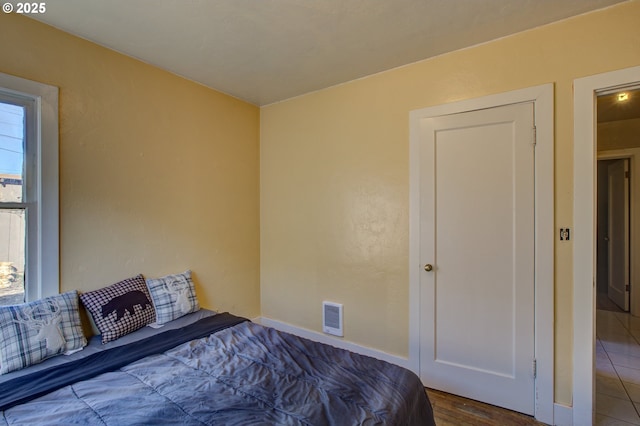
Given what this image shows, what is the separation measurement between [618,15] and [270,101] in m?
2.69

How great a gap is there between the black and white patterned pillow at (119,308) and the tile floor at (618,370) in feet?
10.2

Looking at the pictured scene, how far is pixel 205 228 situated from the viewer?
284 cm

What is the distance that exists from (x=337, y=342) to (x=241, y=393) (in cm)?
166

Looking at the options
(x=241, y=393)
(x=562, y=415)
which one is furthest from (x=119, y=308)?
(x=562, y=415)

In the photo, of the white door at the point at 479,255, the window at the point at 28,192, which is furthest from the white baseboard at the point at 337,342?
the window at the point at 28,192

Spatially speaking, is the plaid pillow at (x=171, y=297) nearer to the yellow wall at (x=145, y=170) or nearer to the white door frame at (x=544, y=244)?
the yellow wall at (x=145, y=170)

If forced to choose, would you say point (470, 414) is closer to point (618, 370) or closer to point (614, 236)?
point (618, 370)

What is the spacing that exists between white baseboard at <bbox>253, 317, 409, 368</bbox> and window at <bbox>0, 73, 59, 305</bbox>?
1978 millimetres

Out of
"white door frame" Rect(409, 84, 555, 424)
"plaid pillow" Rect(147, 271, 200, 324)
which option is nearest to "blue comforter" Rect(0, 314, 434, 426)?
"plaid pillow" Rect(147, 271, 200, 324)

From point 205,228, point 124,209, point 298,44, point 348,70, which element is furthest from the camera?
point 205,228

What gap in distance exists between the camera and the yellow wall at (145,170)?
1.95 meters

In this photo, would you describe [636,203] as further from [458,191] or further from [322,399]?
[322,399]

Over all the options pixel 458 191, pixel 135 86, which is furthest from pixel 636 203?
pixel 135 86

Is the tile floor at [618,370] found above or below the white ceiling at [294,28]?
below
